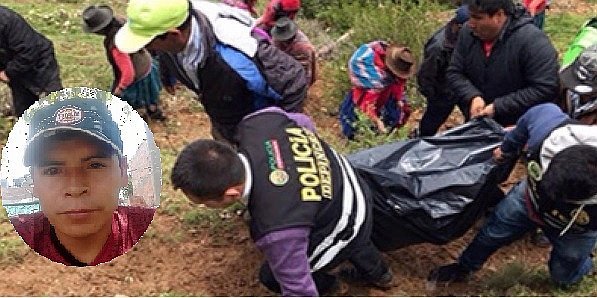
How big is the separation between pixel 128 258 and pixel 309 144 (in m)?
1.26

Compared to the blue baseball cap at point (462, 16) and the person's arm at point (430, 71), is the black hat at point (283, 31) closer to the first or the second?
the person's arm at point (430, 71)

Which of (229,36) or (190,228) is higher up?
(229,36)

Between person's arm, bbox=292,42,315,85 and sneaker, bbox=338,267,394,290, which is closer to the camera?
sneaker, bbox=338,267,394,290

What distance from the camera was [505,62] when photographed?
3773 mm

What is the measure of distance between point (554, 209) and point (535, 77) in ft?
2.69

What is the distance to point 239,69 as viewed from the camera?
3365mm

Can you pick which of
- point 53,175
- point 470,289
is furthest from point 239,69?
point 53,175

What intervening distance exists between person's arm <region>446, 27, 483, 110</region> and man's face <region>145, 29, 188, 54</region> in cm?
151

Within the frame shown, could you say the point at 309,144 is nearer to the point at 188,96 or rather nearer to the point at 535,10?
the point at 535,10

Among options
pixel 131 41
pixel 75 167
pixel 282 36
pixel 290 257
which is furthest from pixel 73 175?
pixel 282 36

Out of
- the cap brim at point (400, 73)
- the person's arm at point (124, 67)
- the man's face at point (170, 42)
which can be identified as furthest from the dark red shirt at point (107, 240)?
the person's arm at point (124, 67)

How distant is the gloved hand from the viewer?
3.74 metres

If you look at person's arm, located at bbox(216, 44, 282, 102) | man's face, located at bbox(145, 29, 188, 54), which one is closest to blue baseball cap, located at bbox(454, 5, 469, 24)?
person's arm, located at bbox(216, 44, 282, 102)

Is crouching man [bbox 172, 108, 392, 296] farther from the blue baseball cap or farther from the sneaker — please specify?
the blue baseball cap
